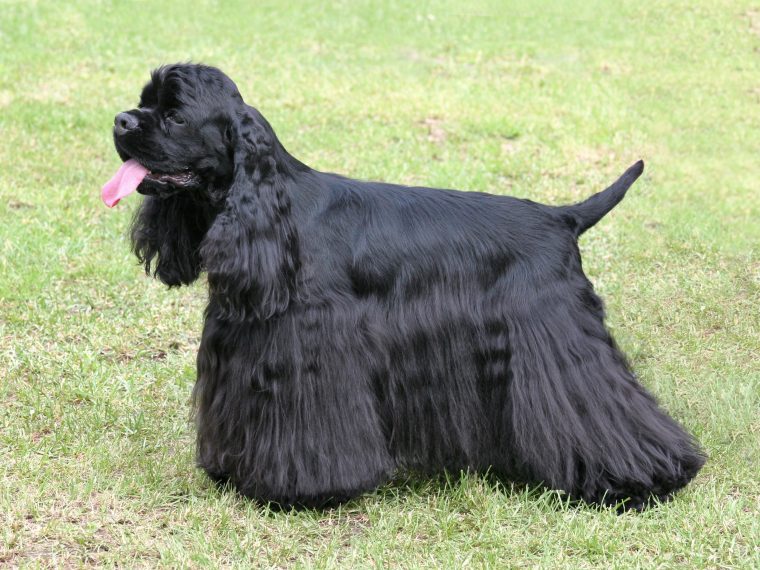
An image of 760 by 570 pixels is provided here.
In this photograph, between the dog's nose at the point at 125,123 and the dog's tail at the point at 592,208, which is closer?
the dog's nose at the point at 125,123

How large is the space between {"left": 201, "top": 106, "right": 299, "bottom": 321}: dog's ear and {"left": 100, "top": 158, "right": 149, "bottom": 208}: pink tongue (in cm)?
37

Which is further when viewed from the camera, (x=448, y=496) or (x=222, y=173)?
(x=448, y=496)

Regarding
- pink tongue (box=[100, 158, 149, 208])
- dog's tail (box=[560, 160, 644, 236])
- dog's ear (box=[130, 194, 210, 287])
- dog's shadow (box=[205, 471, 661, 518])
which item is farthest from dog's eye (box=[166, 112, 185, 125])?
dog's tail (box=[560, 160, 644, 236])

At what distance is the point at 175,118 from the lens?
12.8 feet

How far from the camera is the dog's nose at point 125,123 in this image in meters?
3.88

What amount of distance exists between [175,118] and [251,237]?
0.57m

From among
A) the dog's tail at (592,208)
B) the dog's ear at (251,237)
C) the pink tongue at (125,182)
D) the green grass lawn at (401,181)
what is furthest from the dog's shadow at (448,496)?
the pink tongue at (125,182)

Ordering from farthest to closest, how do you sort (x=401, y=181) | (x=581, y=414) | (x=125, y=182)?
(x=401, y=181), (x=581, y=414), (x=125, y=182)

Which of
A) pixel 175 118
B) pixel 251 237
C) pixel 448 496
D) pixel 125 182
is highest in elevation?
pixel 175 118

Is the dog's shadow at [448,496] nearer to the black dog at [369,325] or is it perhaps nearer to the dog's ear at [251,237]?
the black dog at [369,325]

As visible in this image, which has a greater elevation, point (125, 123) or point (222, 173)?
point (125, 123)

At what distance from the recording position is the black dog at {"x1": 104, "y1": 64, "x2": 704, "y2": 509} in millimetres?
3898

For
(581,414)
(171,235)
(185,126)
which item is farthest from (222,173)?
(581,414)

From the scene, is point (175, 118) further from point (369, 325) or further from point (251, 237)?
point (369, 325)
